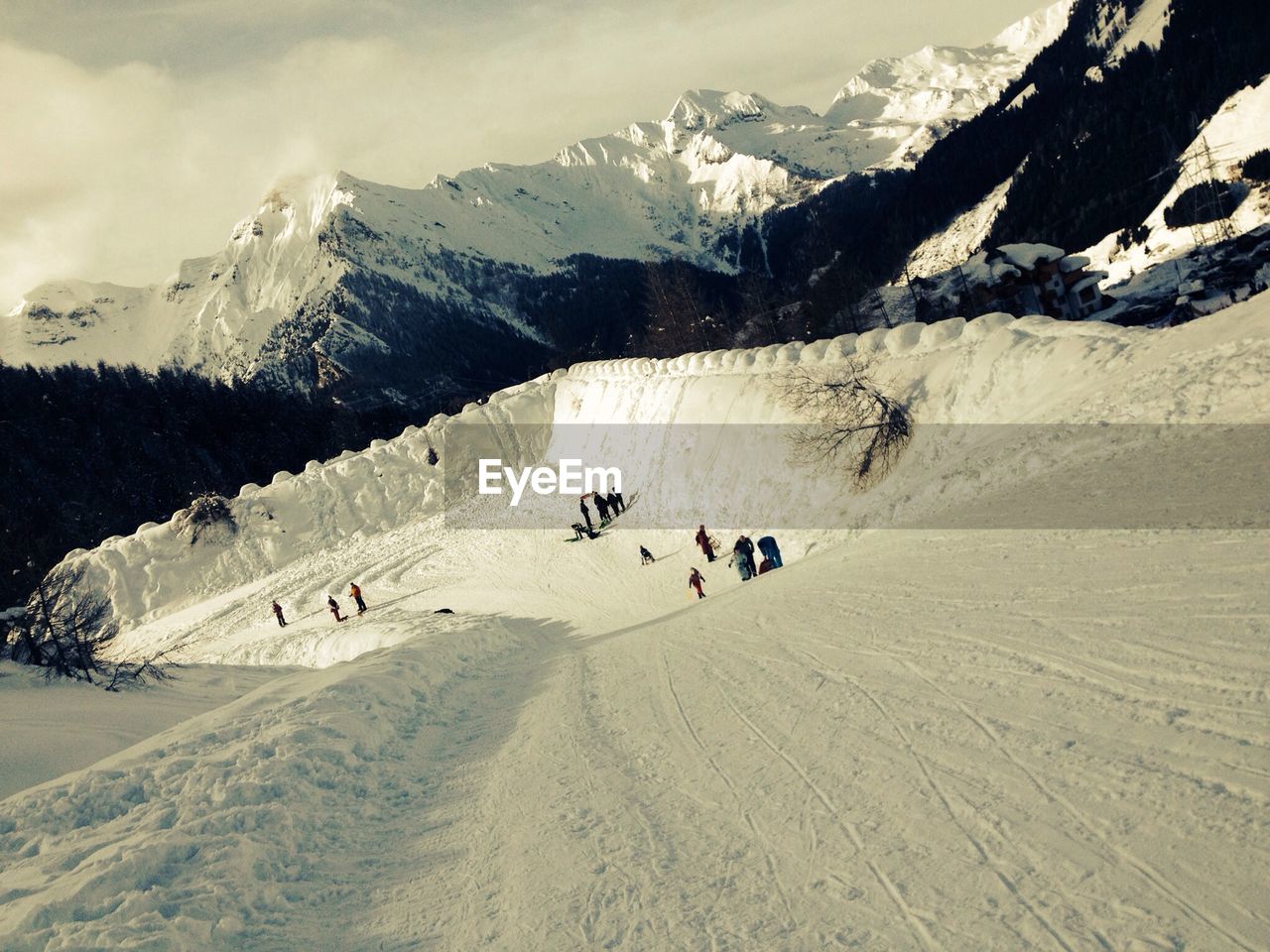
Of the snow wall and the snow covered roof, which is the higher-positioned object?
the snow covered roof

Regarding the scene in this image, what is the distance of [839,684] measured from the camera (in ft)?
32.5

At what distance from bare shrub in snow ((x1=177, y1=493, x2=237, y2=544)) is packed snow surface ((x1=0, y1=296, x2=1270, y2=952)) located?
33121 millimetres

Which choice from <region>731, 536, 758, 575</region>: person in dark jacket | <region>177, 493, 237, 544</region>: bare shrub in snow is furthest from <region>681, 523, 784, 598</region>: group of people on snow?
<region>177, 493, 237, 544</region>: bare shrub in snow

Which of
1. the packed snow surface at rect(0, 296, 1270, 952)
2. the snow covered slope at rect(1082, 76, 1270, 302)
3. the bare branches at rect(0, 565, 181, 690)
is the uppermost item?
the snow covered slope at rect(1082, 76, 1270, 302)

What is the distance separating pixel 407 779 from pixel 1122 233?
301 ft

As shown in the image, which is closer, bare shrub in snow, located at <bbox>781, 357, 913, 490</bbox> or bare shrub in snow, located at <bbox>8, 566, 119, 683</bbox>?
bare shrub in snow, located at <bbox>8, 566, 119, 683</bbox>

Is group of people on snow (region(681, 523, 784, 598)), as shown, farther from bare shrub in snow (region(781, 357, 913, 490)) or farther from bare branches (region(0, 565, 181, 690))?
bare branches (region(0, 565, 181, 690))

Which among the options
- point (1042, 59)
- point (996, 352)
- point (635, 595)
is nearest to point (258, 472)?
point (635, 595)

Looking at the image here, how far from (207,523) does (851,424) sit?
39504mm

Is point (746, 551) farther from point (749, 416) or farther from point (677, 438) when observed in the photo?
point (677, 438)

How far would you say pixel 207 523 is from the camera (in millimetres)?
44750

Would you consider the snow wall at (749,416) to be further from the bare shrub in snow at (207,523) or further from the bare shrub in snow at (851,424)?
the bare shrub in snow at (851,424)

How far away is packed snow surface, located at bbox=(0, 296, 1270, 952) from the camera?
222 inches

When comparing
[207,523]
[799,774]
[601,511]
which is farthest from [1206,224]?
[207,523]
